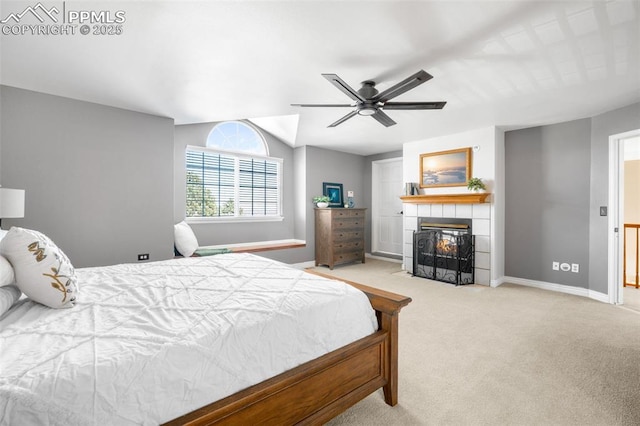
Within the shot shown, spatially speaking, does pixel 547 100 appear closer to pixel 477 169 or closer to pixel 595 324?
pixel 477 169

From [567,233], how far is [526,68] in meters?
2.68

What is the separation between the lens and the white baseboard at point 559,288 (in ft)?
12.0

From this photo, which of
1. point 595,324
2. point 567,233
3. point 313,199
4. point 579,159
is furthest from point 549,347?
point 313,199

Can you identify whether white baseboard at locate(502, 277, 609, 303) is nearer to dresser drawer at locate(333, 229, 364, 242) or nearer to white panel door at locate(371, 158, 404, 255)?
white panel door at locate(371, 158, 404, 255)

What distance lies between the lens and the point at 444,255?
4.61 m

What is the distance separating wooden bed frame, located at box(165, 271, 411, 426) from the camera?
1.06 meters

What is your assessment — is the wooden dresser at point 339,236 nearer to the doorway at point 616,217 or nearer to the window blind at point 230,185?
the window blind at point 230,185

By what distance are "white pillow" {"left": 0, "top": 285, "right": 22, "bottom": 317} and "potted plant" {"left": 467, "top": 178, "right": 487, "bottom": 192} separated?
4.81m

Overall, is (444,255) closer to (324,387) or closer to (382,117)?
(382,117)

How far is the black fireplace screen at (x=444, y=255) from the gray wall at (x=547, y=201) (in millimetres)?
696

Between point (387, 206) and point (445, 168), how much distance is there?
1.84m

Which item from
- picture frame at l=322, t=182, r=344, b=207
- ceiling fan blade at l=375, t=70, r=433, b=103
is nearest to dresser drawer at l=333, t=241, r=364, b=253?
picture frame at l=322, t=182, r=344, b=207

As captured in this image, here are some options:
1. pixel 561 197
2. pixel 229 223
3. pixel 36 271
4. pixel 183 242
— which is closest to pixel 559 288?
pixel 561 197

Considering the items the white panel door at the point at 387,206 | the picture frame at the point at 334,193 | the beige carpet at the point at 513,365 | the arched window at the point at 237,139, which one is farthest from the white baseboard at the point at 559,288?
the arched window at the point at 237,139
